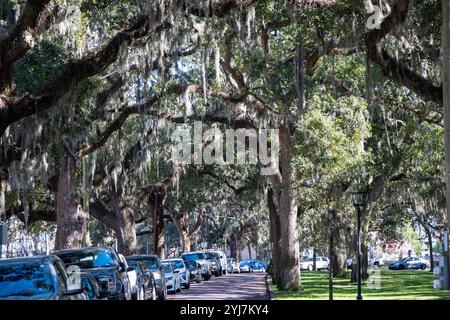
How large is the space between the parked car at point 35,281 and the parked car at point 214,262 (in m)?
36.3

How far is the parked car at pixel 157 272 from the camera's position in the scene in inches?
909

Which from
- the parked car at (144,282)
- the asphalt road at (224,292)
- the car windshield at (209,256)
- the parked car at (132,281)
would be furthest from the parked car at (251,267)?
the parked car at (132,281)

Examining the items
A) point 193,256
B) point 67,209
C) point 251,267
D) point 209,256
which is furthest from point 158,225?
point 251,267

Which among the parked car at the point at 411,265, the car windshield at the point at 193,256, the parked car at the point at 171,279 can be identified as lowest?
the parked car at the point at 411,265

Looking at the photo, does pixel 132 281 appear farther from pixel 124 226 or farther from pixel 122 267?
pixel 124 226

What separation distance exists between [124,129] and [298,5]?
54.2 feet

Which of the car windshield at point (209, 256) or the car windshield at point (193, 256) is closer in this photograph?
the car windshield at point (193, 256)

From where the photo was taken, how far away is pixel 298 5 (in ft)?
56.9

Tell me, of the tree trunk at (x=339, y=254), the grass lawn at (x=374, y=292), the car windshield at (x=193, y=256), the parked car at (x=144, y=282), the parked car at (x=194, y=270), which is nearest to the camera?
the parked car at (x=144, y=282)

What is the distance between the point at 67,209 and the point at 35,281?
14.7 metres

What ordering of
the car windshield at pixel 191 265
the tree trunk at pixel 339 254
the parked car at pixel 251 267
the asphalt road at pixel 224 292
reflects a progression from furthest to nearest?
the parked car at pixel 251 267 → the car windshield at pixel 191 265 → the tree trunk at pixel 339 254 → the asphalt road at pixel 224 292

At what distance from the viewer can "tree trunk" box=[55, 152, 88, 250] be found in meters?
25.5

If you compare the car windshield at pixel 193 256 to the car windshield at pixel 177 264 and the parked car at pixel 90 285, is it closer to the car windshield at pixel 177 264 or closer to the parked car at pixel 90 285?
the car windshield at pixel 177 264
